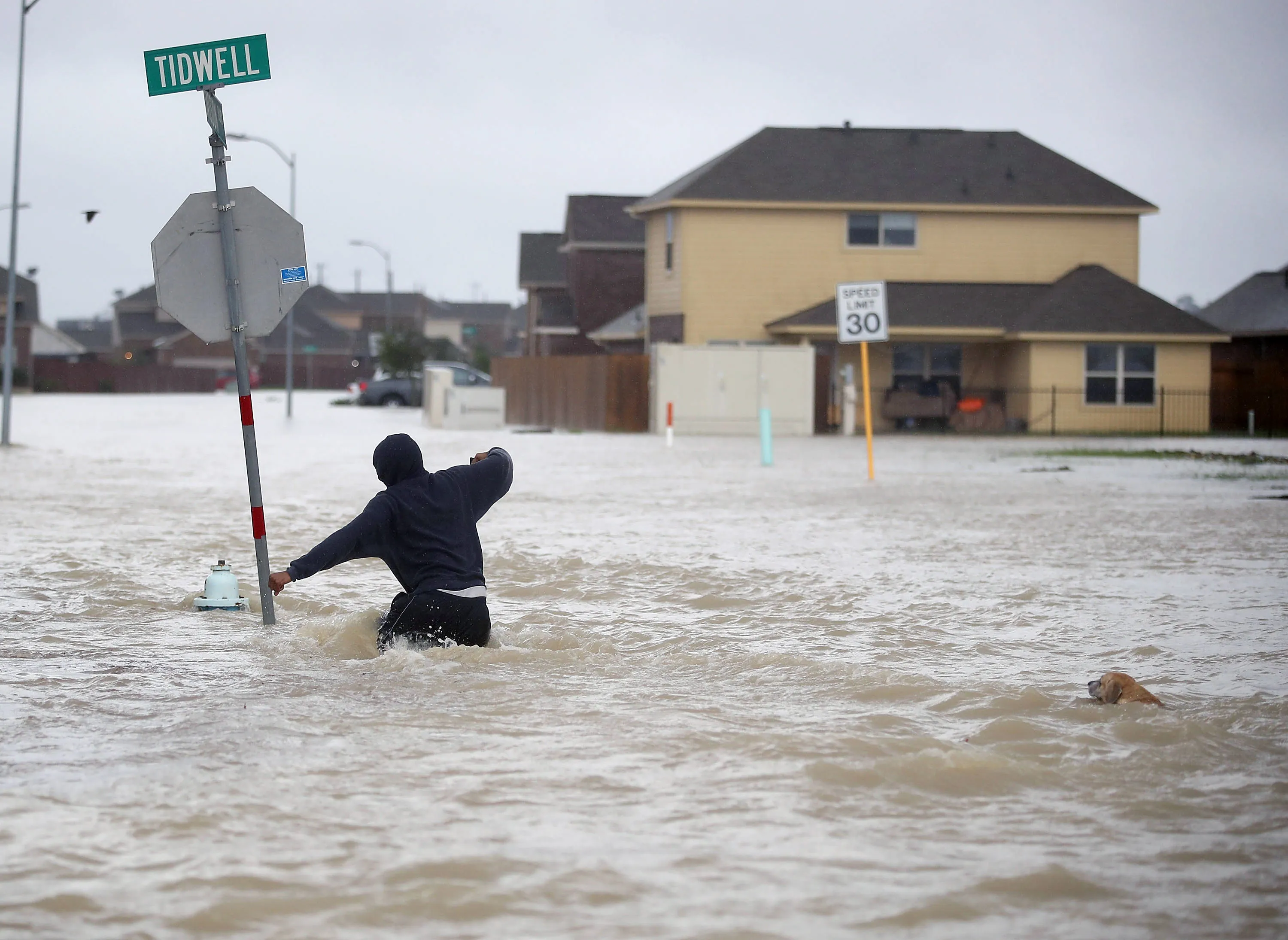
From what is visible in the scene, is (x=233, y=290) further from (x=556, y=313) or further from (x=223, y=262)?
(x=556, y=313)

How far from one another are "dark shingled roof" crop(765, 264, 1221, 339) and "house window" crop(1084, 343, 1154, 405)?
793mm

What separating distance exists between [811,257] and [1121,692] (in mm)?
33787

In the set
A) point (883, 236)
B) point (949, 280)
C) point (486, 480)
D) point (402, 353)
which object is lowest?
point (486, 480)

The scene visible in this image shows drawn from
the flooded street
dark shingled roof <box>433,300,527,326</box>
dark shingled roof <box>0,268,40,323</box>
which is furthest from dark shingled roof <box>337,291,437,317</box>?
the flooded street

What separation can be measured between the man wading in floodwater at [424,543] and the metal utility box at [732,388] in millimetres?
28810

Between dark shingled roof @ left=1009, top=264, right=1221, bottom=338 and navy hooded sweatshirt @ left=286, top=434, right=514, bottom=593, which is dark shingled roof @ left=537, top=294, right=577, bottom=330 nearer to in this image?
dark shingled roof @ left=1009, top=264, right=1221, bottom=338

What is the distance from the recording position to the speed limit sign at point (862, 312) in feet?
72.3

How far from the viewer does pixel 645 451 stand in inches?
1170

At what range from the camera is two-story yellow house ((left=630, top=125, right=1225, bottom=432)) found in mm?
38906

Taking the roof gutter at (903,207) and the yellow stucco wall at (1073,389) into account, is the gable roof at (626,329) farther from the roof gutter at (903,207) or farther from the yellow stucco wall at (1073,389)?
the yellow stucco wall at (1073,389)

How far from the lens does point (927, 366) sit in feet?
133

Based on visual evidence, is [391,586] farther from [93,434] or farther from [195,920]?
[93,434]

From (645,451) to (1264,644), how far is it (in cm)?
2114

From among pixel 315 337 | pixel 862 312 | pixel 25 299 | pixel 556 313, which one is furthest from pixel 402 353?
pixel 315 337
